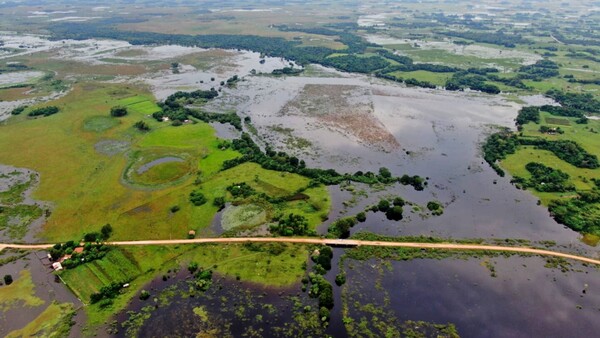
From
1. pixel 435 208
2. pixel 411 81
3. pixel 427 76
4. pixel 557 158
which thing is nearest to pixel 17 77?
pixel 411 81

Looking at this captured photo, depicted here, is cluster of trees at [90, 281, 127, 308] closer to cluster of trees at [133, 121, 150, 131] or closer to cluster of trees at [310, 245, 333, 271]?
cluster of trees at [310, 245, 333, 271]

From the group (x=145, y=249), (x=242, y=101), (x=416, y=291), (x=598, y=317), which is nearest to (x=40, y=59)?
(x=242, y=101)

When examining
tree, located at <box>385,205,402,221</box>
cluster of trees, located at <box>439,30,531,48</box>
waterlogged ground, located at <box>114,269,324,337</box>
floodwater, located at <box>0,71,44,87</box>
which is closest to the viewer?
waterlogged ground, located at <box>114,269,324,337</box>

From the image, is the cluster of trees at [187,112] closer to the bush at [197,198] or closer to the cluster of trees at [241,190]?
the cluster of trees at [241,190]

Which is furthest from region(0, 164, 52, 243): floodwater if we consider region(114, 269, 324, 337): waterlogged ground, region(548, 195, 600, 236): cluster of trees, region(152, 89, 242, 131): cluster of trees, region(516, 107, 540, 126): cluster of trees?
region(516, 107, 540, 126): cluster of trees

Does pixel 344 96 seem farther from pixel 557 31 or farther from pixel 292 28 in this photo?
pixel 557 31

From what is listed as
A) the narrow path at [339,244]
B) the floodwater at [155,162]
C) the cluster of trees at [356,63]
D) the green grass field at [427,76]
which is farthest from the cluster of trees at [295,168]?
the cluster of trees at [356,63]

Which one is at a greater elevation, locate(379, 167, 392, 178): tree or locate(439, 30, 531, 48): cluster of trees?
locate(439, 30, 531, 48): cluster of trees
